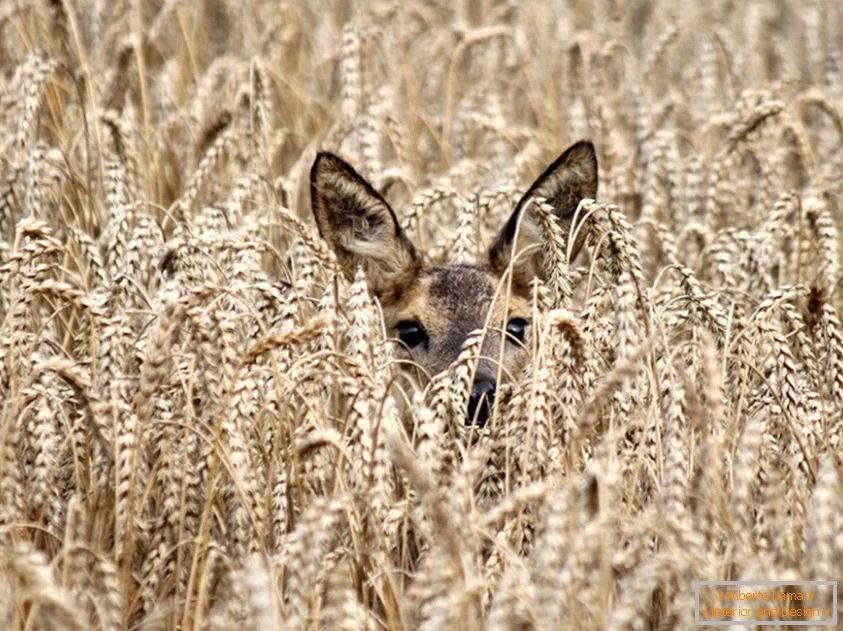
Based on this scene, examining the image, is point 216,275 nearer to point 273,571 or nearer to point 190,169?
point 190,169

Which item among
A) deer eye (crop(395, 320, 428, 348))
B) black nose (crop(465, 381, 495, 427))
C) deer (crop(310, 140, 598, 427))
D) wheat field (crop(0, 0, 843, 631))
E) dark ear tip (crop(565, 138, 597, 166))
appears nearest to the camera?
wheat field (crop(0, 0, 843, 631))

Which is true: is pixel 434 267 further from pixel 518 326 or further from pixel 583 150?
pixel 583 150

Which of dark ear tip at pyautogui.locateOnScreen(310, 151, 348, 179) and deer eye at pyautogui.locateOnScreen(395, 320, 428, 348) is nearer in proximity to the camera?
dark ear tip at pyautogui.locateOnScreen(310, 151, 348, 179)

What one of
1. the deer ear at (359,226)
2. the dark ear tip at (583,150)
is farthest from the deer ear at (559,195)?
the deer ear at (359,226)

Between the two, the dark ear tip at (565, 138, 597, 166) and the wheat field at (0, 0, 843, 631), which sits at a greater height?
the dark ear tip at (565, 138, 597, 166)

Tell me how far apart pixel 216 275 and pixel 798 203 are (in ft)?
9.03

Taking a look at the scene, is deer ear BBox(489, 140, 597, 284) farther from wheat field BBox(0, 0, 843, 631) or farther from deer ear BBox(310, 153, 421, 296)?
deer ear BBox(310, 153, 421, 296)

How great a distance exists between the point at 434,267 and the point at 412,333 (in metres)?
0.43

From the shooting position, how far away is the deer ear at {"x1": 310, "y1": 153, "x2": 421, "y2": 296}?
646cm

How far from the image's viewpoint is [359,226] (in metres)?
6.81

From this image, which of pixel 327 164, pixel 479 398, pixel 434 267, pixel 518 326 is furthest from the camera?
pixel 434 267

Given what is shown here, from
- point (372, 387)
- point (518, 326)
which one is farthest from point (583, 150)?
point (372, 387)

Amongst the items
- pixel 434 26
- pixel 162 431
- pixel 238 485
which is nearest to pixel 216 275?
pixel 162 431

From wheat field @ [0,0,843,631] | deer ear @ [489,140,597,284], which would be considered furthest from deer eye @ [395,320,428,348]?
deer ear @ [489,140,597,284]
